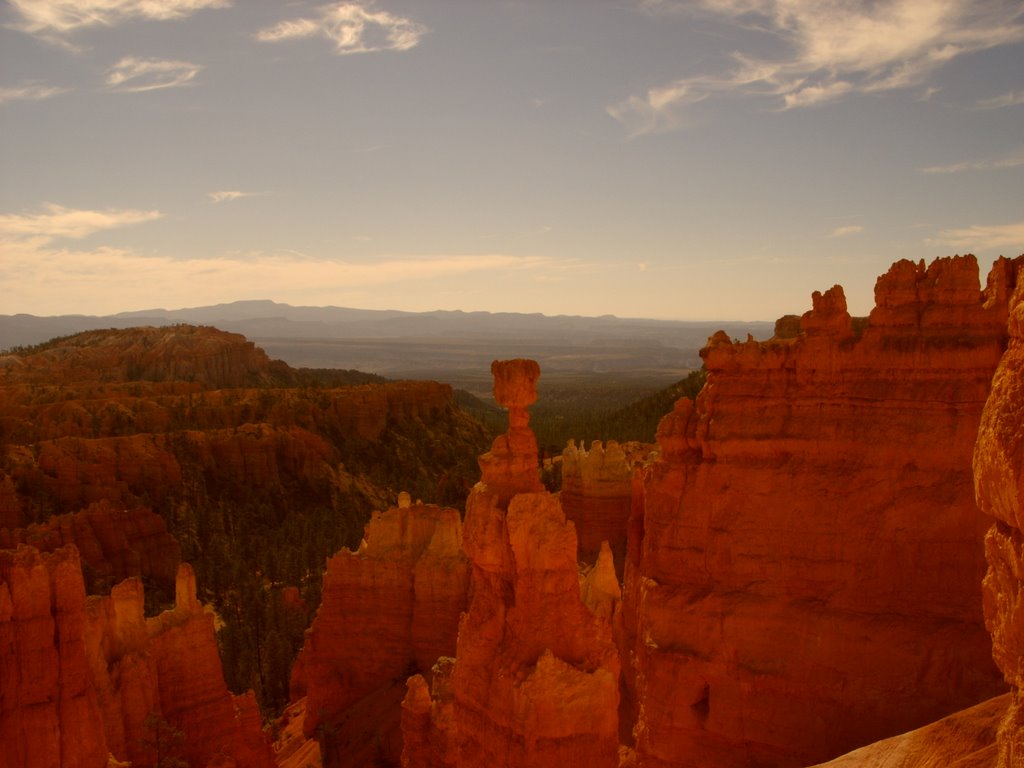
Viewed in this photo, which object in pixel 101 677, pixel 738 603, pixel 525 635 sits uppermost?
pixel 525 635

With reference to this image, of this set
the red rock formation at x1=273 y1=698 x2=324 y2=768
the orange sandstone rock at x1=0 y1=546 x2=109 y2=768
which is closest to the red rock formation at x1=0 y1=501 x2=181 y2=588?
the red rock formation at x1=273 y1=698 x2=324 y2=768

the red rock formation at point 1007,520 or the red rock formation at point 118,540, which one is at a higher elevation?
the red rock formation at point 1007,520

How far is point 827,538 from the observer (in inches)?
394

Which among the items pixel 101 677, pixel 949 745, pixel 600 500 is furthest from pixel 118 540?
pixel 949 745

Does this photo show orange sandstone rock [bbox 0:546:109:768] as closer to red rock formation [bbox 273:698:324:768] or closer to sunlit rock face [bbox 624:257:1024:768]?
red rock formation [bbox 273:698:324:768]

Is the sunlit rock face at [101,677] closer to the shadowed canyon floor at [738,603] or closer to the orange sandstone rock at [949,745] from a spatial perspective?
the shadowed canyon floor at [738,603]

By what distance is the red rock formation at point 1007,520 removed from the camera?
12.7 ft

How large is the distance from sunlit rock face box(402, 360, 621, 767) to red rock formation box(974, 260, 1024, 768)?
14.3 feet

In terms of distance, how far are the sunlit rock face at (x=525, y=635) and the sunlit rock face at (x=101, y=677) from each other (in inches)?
191

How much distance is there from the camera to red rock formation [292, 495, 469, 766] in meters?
17.9

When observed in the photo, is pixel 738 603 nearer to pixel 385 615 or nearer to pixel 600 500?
pixel 385 615

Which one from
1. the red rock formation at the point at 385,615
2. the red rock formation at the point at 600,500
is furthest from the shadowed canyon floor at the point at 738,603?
the red rock formation at the point at 600,500

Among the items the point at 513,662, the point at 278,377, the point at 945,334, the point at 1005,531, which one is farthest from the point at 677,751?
the point at 278,377

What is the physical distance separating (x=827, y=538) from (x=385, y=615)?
10895mm
